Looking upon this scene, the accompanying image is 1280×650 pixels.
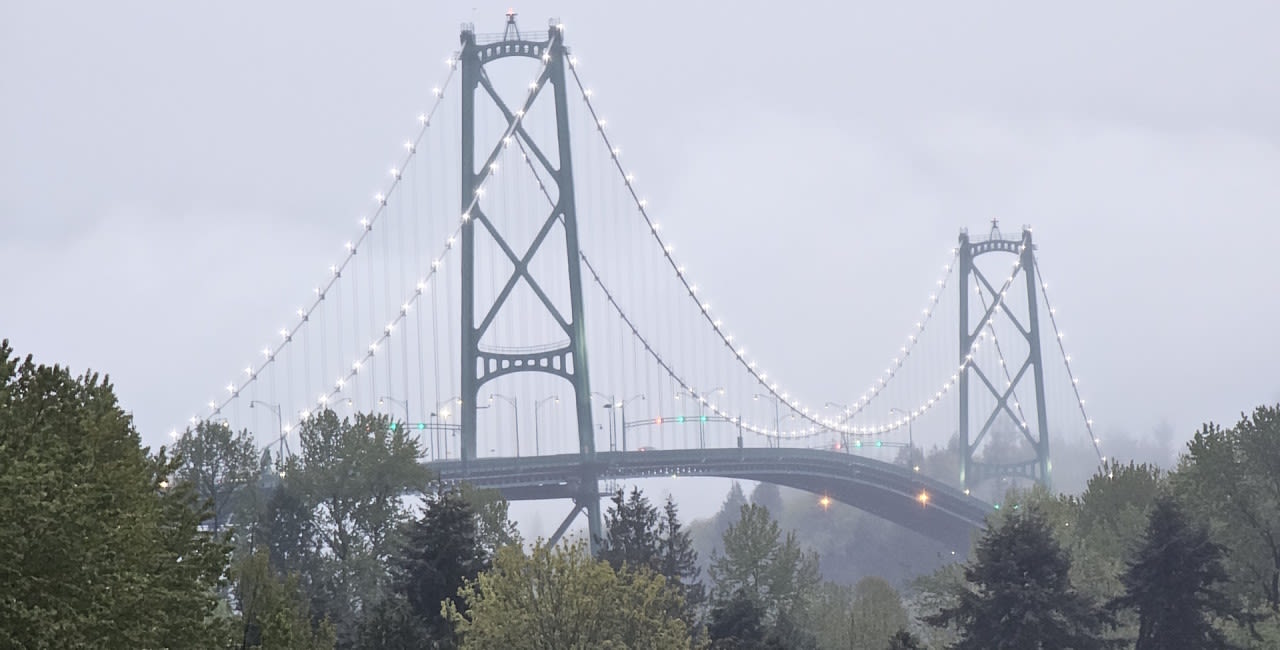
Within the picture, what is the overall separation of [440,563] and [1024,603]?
1590 cm

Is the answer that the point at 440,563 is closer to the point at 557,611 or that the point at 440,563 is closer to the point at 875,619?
the point at 557,611

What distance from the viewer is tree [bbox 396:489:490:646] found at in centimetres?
5397

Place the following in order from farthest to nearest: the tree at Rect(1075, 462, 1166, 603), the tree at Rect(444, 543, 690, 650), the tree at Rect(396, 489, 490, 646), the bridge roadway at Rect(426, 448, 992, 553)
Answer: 1. the bridge roadway at Rect(426, 448, 992, 553)
2. the tree at Rect(1075, 462, 1166, 603)
3. the tree at Rect(396, 489, 490, 646)
4. the tree at Rect(444, 543, 690, 650)

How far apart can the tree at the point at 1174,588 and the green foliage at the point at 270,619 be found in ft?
79.5

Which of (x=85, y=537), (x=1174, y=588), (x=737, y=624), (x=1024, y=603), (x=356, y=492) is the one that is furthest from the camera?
(x=356, y=492)

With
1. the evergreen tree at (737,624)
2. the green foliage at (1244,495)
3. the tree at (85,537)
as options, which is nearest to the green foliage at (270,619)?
the tree at (85,537)

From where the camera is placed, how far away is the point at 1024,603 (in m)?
57.0

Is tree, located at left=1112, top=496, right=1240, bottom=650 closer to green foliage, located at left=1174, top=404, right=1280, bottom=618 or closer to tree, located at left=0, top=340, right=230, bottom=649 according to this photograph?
green foliage, located at left=1174, top=404, right=1280, bottom=618

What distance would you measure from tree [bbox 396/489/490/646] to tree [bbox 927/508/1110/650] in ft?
44.8

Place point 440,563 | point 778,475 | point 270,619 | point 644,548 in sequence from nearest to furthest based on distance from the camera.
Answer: point 270,619 < point 440,563 < point 644,548 < point 778,475

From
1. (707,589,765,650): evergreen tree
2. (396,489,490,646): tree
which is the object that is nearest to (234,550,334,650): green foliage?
(396,489,490,646): tree

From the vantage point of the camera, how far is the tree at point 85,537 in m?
25.2

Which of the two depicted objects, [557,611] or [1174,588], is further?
[1174,588]

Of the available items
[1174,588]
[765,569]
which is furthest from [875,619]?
[1174,588]
